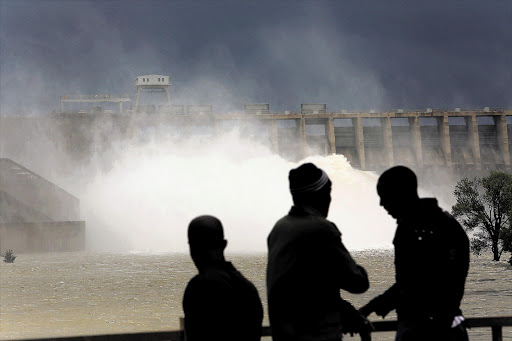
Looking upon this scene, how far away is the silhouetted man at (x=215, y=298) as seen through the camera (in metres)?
3.72

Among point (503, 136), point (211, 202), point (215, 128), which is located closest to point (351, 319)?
point (211, 202)

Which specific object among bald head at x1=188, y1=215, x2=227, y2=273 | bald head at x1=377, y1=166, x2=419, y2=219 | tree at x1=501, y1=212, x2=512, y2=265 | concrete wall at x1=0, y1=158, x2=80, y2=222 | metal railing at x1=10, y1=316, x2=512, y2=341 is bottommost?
tree at x1=501, y1=212, x2=512, y2=265

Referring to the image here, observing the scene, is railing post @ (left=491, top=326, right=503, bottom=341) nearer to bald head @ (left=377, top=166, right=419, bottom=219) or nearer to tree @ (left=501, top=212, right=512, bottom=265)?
bald head @ (left=377, top=166, right=419, bottom=219)

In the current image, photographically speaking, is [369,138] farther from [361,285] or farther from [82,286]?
[361,285]

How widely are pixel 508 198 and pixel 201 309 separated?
47.6 meters

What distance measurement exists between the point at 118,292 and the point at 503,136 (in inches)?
3337

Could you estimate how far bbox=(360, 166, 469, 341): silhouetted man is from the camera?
4.17 meters

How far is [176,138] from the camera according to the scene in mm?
94750

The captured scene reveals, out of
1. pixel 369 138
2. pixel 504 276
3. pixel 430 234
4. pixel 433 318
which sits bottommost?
pixel 504 276

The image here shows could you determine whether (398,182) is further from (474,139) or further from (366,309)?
(474,139)

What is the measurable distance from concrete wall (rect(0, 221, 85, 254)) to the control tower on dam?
104ft

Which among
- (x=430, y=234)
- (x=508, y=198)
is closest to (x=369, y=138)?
(x=508, y=198)

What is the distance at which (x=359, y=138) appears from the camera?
3922 inches

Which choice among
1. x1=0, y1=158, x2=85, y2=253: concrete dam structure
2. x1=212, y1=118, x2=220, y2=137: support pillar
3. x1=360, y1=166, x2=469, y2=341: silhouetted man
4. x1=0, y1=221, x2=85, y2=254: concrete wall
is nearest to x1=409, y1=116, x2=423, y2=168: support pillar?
x1=212, y1=118, x2=220, y2=137: support pillar
